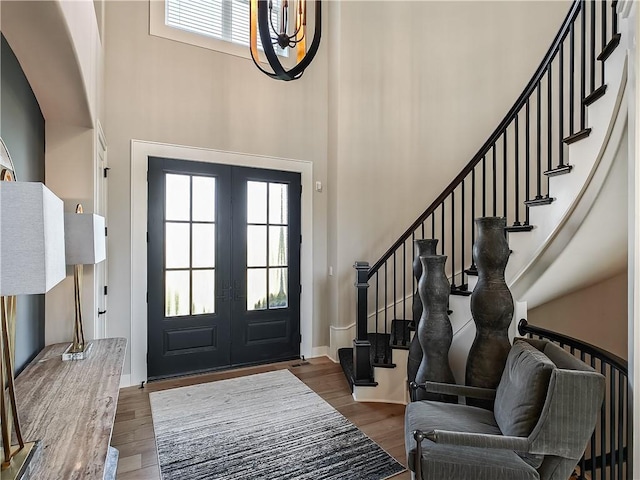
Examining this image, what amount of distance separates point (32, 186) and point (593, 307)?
461 centimetres

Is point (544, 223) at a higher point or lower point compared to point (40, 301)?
higher

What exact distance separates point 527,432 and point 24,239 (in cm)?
218

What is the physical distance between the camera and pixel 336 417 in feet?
9.84

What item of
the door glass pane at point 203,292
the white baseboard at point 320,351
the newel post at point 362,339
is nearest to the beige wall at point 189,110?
the white baseboard at point 320,351

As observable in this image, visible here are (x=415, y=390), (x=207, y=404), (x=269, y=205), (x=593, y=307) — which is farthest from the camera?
(x=269, y=205)

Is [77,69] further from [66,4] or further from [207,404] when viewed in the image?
[207,404]

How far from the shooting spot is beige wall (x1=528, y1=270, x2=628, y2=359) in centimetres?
359

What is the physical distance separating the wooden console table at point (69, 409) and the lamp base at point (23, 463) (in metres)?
0.02

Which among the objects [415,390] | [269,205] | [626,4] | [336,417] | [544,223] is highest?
[626,4]

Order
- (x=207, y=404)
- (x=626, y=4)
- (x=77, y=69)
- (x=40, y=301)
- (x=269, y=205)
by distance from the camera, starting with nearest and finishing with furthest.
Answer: (x=626, y=4), (x=77, y=69), (x=40, y=301), (x=207, y=404), (x=269, y=205)

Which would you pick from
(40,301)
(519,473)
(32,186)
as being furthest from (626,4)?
(40,301)

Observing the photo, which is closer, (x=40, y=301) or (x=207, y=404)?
(x=40, y=301)

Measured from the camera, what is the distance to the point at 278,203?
4.43m

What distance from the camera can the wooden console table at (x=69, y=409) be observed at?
1.22 m
